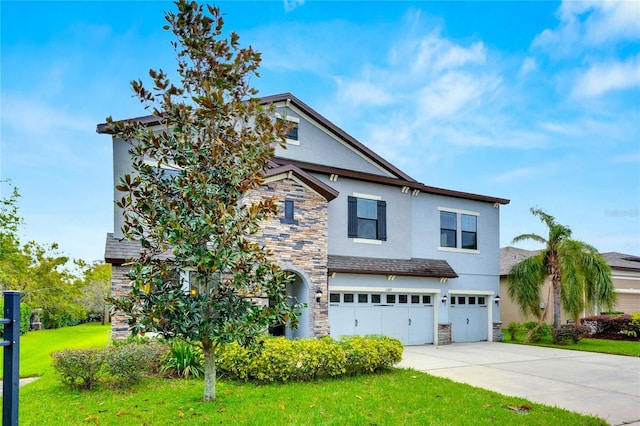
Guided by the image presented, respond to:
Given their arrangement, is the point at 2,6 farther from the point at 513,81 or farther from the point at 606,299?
the point at 606,299

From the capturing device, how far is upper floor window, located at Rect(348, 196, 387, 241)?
18016 millimetres

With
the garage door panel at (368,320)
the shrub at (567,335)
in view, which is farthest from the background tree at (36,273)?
the shrub at (567,335)

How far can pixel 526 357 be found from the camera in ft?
49.3

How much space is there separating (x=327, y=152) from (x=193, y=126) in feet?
36.5

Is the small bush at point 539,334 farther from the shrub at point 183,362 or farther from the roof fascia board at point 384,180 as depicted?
the shrub at point 183,362

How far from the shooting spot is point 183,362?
10180 mm

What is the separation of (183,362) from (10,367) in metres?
6.58

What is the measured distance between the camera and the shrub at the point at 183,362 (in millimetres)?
10133

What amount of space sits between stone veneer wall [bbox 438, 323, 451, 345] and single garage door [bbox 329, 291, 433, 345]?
361 millimetres

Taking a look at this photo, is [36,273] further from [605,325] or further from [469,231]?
[605,325]

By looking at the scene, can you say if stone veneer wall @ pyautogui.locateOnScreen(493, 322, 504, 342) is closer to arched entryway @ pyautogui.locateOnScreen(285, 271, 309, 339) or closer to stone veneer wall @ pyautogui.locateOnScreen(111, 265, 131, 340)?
arched entryway @ pyautogui.locateOnScreen(285, 271, 309, 339)

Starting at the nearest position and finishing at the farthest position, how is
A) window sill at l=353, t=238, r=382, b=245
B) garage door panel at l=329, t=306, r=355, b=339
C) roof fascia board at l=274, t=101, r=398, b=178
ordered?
garage door panel at l=329, t=306, r=355, b=339
window sill at l=353, t=238, r=382, b=245
roof fascia board at l=274, t=101, r=398, b=178

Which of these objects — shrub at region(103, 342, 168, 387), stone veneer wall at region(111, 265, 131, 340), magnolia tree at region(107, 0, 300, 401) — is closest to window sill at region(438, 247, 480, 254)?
stone veneer wall at region(111, 265, 131, 340)

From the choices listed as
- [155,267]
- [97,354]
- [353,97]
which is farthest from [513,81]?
[97,354]
